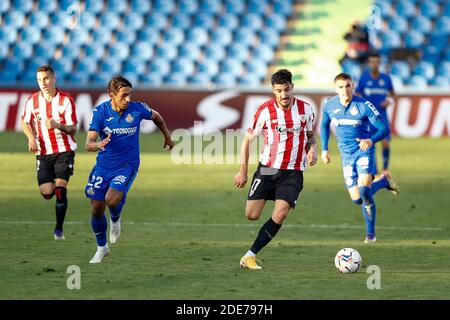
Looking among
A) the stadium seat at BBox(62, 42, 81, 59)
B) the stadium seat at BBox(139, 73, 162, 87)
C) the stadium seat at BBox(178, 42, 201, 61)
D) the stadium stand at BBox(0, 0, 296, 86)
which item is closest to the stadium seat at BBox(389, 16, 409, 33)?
the stadium stand at BBox(0, 0, 296, 86)

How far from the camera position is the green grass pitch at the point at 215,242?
898 cm

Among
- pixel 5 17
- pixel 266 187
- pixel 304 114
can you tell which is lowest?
pixel 266 187

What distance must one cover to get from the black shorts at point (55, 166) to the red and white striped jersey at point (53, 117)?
2.5 inches

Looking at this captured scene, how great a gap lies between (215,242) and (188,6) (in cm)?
1936

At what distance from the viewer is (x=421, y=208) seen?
51.6ft

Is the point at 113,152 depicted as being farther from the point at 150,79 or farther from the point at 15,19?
the point at 15,19

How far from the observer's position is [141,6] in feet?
99.7

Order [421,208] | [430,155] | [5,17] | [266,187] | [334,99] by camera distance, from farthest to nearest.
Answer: [5,17] < [430,155] < [421,208] < [334,99] < [266,187]

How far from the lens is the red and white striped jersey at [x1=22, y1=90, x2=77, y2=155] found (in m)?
12.3

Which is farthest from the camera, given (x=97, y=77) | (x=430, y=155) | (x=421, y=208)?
(x=97, y=77)

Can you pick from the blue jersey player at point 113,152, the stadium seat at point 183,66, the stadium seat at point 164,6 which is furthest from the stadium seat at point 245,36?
the blue jersey player at point 113,152
